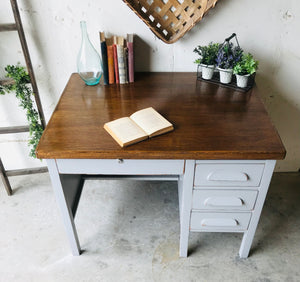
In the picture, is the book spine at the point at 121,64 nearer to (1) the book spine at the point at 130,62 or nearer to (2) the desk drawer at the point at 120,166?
(1) the book spine at the point at 130,62

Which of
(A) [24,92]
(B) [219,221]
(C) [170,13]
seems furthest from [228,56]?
(A) [24,92]

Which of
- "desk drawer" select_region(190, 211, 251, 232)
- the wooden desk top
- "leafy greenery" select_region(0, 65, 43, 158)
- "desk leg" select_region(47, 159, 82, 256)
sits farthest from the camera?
"leafy greenery" select_region(0, 65, 43, 158)

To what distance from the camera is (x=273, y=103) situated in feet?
5.86

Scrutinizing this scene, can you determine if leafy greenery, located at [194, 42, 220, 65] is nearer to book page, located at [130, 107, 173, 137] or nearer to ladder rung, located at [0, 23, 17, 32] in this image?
book page, located at [130, 107, 173, 137]

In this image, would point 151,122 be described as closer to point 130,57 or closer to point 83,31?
point 130,57

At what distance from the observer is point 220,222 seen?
52.8 inches

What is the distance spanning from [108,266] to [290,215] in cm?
115

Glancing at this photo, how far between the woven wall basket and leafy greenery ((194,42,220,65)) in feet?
0.44

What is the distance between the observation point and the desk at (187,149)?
1.08m

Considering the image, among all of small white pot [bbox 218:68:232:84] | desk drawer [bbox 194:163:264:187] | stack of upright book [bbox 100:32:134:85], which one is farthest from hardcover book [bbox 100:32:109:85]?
desk drawer [bbox 194:163:264:187]

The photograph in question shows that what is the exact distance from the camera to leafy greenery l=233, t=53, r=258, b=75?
140cm

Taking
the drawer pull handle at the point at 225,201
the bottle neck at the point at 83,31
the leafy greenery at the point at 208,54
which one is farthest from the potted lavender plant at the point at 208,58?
the drawer pull handle at the point at 225,201

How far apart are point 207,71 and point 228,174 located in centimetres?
64

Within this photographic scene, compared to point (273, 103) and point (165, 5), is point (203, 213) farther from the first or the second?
point (165, 5)
